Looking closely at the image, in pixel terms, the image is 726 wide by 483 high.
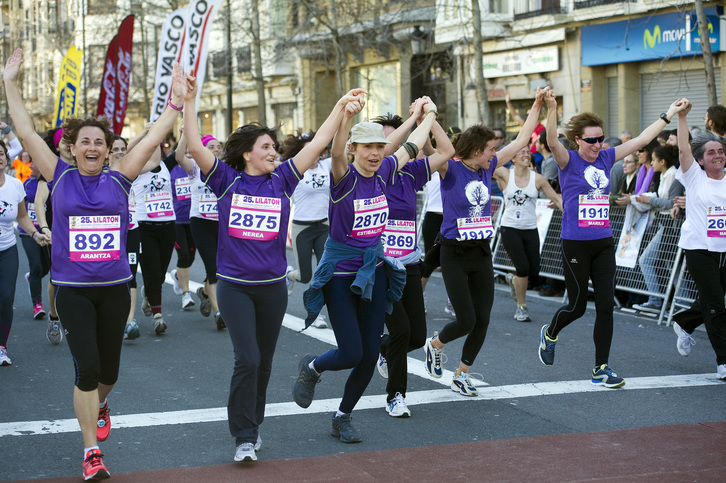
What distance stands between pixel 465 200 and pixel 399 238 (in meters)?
0.61

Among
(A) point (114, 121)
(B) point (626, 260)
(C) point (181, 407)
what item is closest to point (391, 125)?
(C) point (181, 407)

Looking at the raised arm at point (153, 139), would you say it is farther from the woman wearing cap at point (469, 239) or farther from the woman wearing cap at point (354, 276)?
the woman wearing cap at point (469, 239)

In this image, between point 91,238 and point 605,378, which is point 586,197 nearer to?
point 605,378

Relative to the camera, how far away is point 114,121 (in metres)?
17.3

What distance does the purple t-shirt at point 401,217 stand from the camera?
272 inches

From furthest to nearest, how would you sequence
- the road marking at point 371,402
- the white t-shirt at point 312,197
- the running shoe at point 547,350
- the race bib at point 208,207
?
the white t-shirt at point 312,197 → the race bib at point 208,207 → the running shoe at point 547,350 → the road marking at point 371,402

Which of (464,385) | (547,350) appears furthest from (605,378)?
(464,385)

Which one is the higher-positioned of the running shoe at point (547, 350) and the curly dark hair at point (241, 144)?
the curly dark hair at point (241, 144)

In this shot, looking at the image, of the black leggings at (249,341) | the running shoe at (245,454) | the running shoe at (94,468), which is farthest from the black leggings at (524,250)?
the running shoe at (94,468)

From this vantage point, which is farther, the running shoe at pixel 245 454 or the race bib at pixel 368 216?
the race bib at pixel 368 216

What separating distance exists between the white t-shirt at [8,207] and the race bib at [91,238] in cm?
333

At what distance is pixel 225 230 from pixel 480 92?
15925mm

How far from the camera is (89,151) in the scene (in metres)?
5.50

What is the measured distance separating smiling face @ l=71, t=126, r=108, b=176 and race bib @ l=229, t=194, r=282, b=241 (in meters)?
0.83
